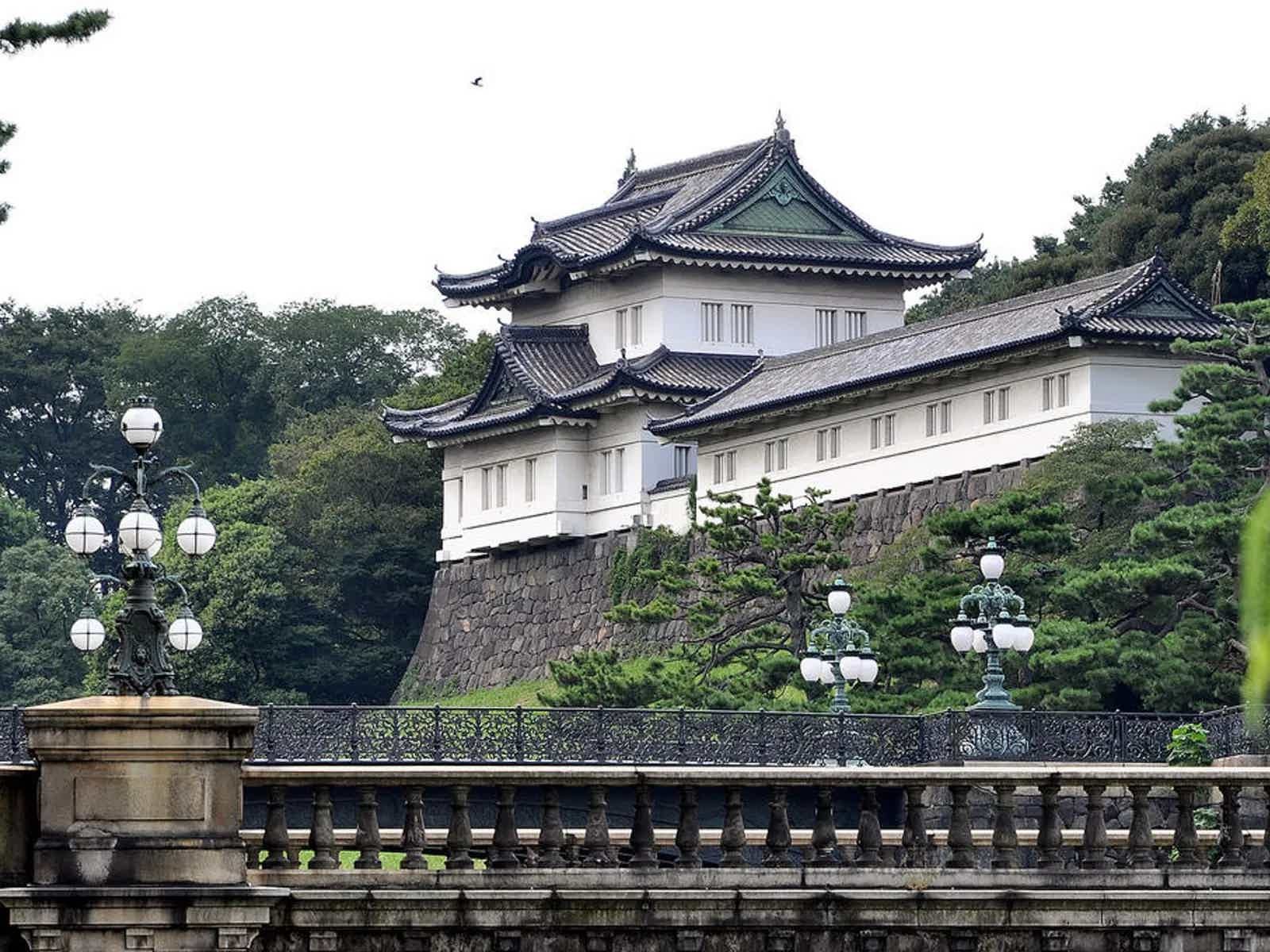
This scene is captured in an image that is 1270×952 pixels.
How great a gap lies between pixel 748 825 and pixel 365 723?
10342 mm

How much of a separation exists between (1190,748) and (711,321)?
42.9 meters

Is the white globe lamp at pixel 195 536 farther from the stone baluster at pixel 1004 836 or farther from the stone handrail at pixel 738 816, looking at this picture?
the stone baluster at pixel 1004 836

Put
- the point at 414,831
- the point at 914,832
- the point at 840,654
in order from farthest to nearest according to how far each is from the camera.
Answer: the point at 840,654
the point at 914,832
the point at 414,831

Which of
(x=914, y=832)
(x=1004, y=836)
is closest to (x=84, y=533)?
(x=914, y=832)

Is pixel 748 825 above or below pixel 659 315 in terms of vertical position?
below

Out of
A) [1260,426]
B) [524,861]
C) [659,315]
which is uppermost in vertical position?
[659,315]

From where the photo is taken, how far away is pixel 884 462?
235 feet

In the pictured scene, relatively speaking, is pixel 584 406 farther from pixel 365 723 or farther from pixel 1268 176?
pixel 365 723

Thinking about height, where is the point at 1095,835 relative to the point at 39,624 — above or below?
below

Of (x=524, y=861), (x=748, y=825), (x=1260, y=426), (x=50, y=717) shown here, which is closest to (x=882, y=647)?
(x=1260, y=426)

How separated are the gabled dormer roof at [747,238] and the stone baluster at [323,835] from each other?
201 feet

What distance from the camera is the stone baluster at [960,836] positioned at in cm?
2144

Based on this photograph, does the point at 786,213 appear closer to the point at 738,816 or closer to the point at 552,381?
the point at 552,381

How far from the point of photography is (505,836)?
20984mm
